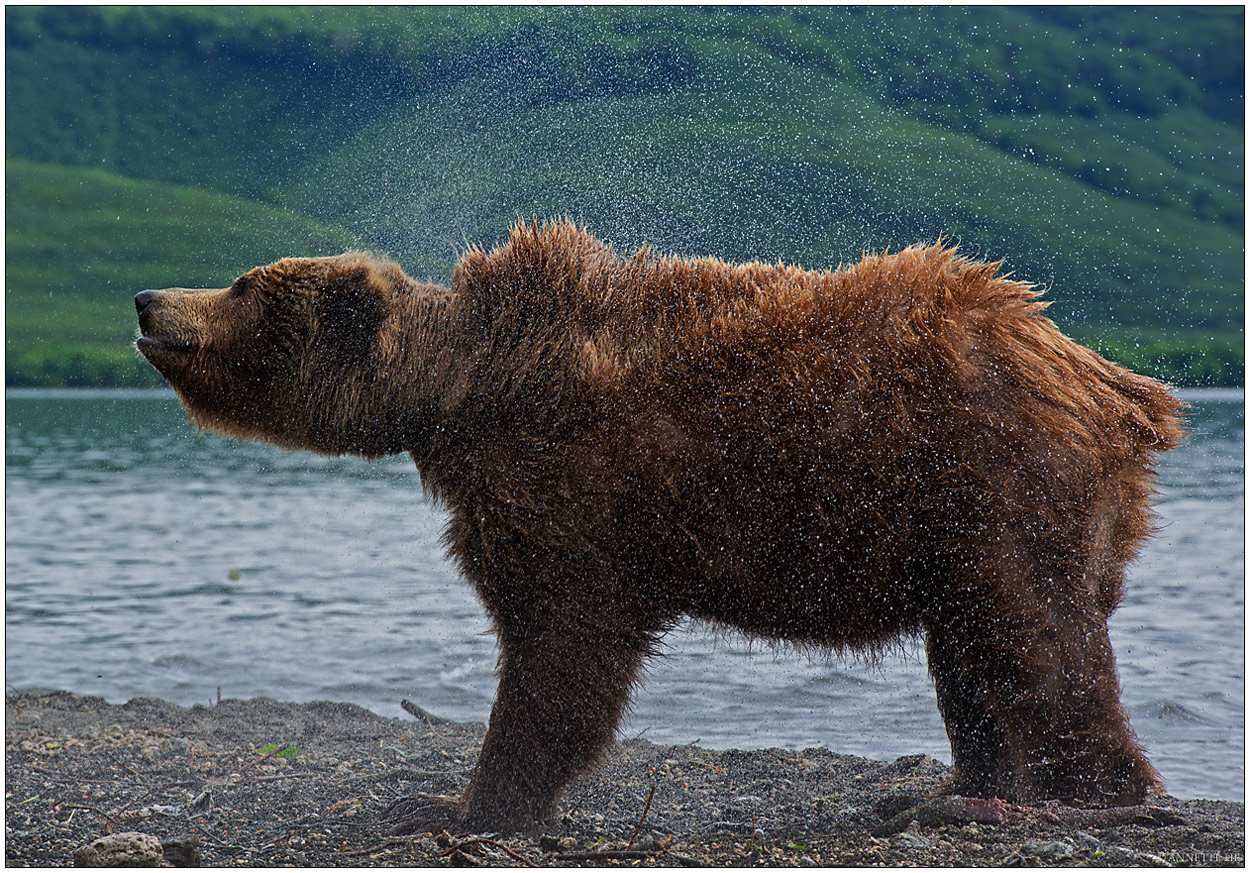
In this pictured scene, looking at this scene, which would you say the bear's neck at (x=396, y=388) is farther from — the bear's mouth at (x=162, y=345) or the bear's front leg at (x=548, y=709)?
the bear's front leg at (x=548, y=709)

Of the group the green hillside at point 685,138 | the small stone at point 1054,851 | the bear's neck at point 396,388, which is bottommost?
the small stone at point 1054,851

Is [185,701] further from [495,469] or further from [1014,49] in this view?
[1014,49]

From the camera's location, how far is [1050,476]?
15.3 ft

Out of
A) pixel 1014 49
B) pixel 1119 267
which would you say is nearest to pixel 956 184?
pixel 1119 267

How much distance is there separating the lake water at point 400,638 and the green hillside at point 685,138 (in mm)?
10130

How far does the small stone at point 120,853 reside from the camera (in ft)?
15.2

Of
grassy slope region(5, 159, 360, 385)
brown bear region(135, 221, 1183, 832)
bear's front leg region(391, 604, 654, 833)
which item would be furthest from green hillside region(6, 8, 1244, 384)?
bear's front leg region(391, 604, 654, 833)

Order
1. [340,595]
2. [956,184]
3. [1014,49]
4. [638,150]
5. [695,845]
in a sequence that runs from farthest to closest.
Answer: [1014,49] < [956,184] < [638,150] < [340,595] < [695,845]

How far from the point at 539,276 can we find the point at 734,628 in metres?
1.77

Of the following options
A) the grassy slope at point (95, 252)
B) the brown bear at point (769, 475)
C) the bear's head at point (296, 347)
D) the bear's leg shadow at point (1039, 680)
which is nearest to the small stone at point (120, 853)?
the brown bear at point (769, 475)

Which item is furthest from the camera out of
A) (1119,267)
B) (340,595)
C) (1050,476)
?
(1119,267)

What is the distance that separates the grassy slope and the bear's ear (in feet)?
282

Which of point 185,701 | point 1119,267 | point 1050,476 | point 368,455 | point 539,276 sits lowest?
point 185,701

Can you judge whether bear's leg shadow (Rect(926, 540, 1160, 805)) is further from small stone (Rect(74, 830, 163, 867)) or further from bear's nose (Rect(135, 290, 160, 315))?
bear's nose (Rect(135, 290, 160, 315))
